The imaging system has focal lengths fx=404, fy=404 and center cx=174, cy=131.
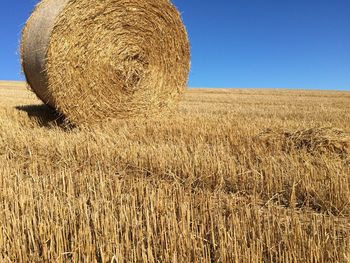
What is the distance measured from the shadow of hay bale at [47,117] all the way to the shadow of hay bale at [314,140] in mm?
3574

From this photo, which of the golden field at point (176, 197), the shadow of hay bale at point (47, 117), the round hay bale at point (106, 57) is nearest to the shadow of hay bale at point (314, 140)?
the golden field at point (176, 197)

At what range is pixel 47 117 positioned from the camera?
25.8 ft

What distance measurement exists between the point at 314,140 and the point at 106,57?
13.2 ft

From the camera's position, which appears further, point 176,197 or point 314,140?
point 314,140

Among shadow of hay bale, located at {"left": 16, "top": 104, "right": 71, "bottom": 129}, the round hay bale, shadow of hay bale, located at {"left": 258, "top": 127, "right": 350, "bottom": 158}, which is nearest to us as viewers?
shadow of hay bale, located at {"left": 258, "top": 127, "right": 350, "bottom": 158}

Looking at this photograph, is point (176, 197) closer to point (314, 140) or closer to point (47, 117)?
point (314, 140)

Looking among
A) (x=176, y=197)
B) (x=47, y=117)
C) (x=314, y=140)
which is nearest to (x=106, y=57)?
(x=47, y=117)

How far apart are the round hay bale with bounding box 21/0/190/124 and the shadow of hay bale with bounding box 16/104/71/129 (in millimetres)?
394

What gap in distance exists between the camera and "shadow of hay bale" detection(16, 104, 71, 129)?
7.23 meters

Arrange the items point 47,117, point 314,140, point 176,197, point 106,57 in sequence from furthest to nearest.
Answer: point 47,117 → point 106,57 → point 314,140 → point 176,197

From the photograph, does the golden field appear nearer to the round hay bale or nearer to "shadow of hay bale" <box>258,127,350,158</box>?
"shadow of hay bale" <box>258,127,350,158</box>

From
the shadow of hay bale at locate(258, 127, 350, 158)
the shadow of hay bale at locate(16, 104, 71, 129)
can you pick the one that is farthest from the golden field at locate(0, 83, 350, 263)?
the shadow of hay bale at locate(16, 104, 71, 129)

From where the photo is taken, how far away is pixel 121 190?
3.62 meters

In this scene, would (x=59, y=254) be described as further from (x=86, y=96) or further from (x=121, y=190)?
(x=86, y=96)
